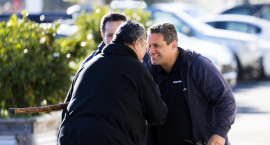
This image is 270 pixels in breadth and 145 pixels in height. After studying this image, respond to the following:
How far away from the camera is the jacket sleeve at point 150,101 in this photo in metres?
3.92

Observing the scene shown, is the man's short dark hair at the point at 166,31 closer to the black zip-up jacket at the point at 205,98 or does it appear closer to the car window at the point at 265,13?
the black zip-up jacket at the point at 205,98

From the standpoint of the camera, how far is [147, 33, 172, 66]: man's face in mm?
4543

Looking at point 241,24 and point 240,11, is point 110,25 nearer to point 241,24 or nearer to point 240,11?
point 241,24

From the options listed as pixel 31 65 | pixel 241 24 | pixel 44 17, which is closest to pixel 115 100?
pixel 31 65

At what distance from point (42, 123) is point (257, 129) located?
14.6ft

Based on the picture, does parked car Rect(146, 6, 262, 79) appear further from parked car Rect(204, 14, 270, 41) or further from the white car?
the white car

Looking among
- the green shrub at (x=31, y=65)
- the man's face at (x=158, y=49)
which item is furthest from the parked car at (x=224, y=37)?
the man's face at (x=158, y=49)

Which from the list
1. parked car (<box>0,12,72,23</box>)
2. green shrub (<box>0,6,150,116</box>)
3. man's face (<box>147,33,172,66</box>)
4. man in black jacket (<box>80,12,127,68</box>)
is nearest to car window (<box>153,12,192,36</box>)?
parked car (<box>0,12,72,23</box>)

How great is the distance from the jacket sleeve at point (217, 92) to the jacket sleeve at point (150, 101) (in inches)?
23.5

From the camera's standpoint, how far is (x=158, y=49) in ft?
15.0

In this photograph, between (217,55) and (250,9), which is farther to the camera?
(250,9)

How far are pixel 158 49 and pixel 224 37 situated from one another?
11.6 m

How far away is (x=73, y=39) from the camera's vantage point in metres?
8.00

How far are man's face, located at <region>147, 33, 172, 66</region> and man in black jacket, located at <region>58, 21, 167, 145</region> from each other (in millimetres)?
489
